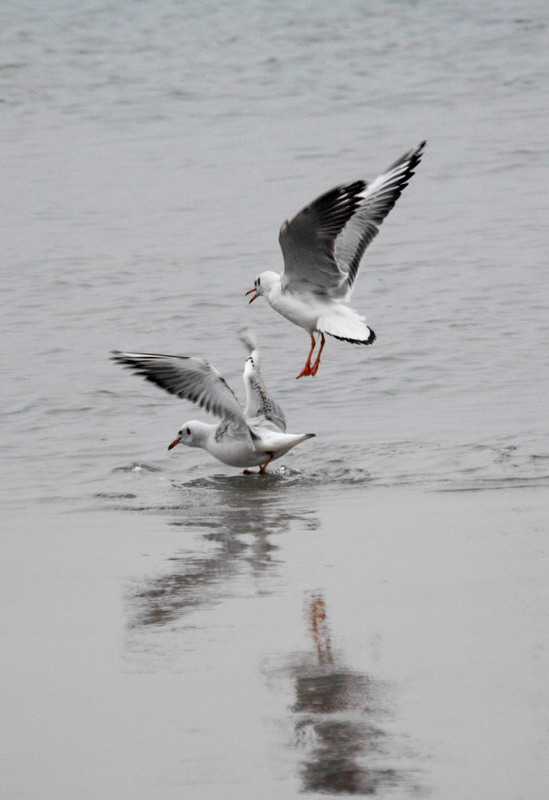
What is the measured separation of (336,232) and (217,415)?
4.00 feet

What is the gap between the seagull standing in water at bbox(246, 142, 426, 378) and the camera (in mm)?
7883

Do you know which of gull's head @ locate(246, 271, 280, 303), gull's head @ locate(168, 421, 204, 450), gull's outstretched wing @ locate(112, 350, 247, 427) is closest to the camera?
gull's outstretched wing @ locate(112, 350, 247, 427)

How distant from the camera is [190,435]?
8.04 m

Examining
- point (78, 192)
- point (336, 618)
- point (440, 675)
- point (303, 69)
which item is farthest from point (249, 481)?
point (303, 69)

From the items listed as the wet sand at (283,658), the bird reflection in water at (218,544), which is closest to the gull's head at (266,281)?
the bird reflection in water at (218,544)

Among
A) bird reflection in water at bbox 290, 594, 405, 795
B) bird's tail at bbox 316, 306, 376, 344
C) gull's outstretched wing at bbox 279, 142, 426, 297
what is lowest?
bird reflection in water at bbox 290, 594, 405, 795

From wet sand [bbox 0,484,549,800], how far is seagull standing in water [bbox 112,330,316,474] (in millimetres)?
1459

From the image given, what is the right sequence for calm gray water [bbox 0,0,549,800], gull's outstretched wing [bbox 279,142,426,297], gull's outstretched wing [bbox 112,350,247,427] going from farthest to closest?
gull's outstretched wing [bbox 279,142,426,297], gull's outstretched wing [bbox 112,350,247,427], calm gray water [bbox 0,0,549,800]

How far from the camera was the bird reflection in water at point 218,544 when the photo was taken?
5.11 metres

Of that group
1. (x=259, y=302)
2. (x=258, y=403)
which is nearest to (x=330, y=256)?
(x=258, y=403)

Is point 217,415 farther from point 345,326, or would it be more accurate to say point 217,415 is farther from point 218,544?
point 218,544

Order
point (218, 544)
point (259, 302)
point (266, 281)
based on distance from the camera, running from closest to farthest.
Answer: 1. point (218, 544)
2. point (266, 281)
3. point (259, 302)

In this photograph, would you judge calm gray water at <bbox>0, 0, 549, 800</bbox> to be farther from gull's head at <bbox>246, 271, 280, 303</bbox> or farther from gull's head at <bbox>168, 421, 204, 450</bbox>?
gull's head at <bbox>246, 271, 280, 303</bbox>

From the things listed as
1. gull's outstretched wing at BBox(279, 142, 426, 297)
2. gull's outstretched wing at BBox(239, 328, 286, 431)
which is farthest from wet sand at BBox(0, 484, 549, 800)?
gull's outstretched wing at BBox(279, 142, 426, 297)
